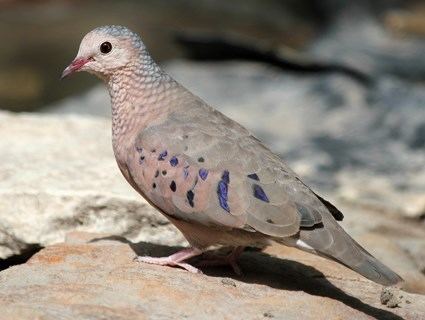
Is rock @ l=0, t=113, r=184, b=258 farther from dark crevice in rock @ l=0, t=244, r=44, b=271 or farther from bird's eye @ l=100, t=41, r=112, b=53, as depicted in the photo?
bird's eye @ l=100, t=41, r=112, b=53

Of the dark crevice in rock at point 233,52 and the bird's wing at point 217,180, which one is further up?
the dark crevice in rock at point 233,52

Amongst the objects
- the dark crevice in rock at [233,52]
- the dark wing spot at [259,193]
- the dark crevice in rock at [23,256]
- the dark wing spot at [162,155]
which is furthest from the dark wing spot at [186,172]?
the dark crevice in rock at [233,52]

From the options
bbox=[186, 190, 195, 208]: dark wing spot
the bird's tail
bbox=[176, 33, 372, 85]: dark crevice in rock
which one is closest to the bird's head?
bbox=[186, 190, 195, 208]: dark wing spot

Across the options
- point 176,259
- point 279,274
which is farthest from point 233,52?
point 176,259

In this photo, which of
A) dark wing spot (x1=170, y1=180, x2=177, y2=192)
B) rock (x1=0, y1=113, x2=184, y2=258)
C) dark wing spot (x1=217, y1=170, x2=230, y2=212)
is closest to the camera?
dark wing spot (x1=217, y1=170, x2=230, y2=212)

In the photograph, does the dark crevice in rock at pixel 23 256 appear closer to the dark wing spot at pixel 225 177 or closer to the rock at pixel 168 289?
the rock at pixel 168 289

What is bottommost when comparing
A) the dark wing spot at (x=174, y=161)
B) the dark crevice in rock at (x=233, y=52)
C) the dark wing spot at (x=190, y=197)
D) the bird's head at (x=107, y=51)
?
the dark wing spot at (x=190, y=197)

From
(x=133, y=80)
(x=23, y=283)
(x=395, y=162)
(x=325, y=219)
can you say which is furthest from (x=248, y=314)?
(x=395, y=162)
